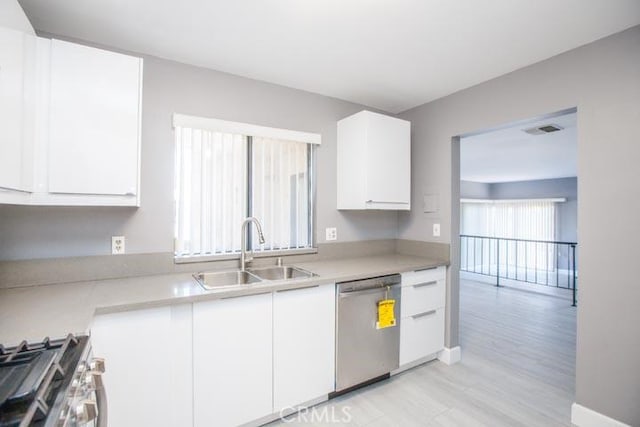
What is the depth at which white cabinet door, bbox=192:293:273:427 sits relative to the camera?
157cm

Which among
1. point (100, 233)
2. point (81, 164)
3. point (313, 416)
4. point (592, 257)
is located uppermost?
point (81, 164)

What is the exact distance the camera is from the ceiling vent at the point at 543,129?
3254 mm

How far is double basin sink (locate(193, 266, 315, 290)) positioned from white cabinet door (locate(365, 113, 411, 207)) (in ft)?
2.82

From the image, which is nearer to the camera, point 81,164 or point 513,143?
point 81,164

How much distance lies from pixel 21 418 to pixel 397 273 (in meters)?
2.06

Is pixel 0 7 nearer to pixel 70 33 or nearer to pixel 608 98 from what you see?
pixel 70 33

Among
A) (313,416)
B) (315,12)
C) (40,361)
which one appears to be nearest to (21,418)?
(40,361)

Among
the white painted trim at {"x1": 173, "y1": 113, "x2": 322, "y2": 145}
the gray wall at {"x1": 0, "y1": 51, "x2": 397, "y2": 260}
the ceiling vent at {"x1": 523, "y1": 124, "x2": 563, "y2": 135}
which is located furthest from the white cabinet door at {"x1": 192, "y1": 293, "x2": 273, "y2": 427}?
the ceiling vent at {"x1": 523, "y1": 124, "x2": 563, "y2": 135}

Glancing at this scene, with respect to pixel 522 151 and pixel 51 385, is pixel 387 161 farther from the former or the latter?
pixel 522 151

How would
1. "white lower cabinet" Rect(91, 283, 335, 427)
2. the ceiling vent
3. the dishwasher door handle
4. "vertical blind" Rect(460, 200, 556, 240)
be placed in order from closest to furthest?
"white lower cabinet" Rect(91, 283, 335, 427) < the dishwasher door handle < the ceiling vent < "vertical blind" Rect(460, 200, 556, 240)

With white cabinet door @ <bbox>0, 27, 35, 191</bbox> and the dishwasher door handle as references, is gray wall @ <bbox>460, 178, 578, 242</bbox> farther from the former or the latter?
white cabinet door @ <bbox>0, 27, 35, 191</bbox>

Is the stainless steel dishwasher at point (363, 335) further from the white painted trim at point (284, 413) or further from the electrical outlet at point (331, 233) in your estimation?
the electrical outlet at point (331, 233)

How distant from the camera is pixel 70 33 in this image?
1756 millimetres

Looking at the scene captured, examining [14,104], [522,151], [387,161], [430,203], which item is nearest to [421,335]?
[430,203]
